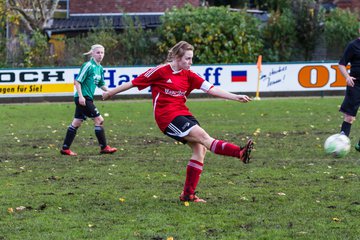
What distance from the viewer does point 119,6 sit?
3650 centimetres

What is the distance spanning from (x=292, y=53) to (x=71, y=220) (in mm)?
26581

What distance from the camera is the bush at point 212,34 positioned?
31188mm

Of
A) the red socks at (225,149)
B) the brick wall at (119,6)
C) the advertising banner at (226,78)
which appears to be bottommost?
the advertising banner at (226,78)

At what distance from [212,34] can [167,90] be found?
908 inches

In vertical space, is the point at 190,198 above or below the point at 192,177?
below

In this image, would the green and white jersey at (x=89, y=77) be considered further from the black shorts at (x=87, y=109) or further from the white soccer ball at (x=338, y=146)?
the white soccer ball at (x=338, y=146)

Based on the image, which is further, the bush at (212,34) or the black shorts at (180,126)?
the bush at (212,34)

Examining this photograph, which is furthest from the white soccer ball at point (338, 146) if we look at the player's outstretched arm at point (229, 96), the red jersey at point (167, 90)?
the red jersey at point (167, 90)

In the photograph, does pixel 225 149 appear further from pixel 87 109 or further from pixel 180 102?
pixel 87 109

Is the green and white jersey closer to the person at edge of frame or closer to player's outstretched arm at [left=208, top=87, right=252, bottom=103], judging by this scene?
the person at edge of frame

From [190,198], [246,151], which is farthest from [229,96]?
[190,198]

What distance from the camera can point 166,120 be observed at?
8.34m

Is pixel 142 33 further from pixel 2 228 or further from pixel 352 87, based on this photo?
pixel 2 228

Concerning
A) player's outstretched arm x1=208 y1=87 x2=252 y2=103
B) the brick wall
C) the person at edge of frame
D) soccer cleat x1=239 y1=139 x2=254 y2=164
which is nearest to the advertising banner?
the brick wall
